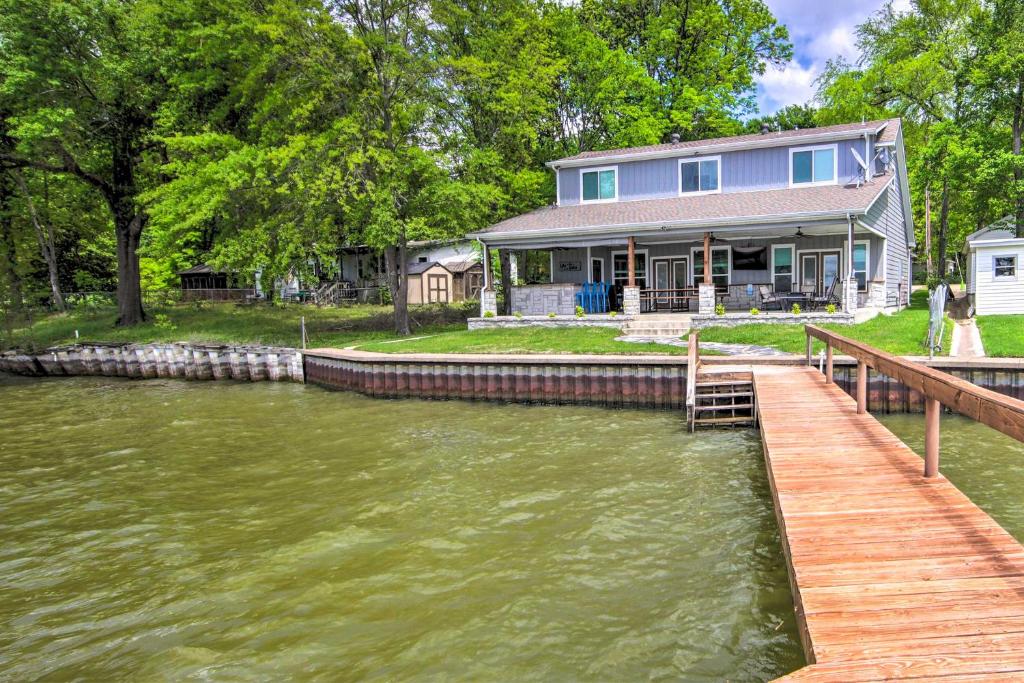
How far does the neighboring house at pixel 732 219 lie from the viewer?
66.7 feet

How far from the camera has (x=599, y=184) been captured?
25.2 m

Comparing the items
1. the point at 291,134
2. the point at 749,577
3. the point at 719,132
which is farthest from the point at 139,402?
the point at 719,132

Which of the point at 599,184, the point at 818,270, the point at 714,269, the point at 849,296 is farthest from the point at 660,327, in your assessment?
the point at 599,184

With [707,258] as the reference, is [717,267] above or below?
below

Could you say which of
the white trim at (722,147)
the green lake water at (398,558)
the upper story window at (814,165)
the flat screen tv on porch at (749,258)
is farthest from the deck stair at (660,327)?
the green lake water at (398,558)

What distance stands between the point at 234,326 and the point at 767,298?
20319 mm

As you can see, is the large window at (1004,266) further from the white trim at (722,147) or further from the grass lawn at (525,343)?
the grass lawn at (525,343)

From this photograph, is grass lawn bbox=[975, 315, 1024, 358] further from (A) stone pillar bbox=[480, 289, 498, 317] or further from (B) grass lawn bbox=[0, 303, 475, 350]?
(B) grass lawn bbox=[0, 303, 475, 350]

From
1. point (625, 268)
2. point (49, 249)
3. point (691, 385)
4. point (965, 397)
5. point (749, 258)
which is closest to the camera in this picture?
point (965, 397)

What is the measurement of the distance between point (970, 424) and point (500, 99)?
20691mm

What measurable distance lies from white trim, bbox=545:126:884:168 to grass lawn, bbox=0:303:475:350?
8.11 m

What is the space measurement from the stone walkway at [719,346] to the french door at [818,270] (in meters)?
6.86

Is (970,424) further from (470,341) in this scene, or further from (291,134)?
(291,134)

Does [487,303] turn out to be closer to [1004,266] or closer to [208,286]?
[1004,266]
